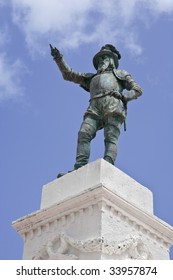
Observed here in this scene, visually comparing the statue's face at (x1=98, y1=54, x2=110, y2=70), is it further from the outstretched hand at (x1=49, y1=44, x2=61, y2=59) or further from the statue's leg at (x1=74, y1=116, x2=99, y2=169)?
the statue's leg at (x1=74, y1=116, x2=99, y2=169)

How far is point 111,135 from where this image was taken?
12875 mm

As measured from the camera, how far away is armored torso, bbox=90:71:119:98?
1331 cm

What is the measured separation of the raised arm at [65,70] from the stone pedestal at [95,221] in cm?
238

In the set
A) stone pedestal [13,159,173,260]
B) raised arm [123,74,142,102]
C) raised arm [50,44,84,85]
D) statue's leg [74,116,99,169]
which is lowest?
stone pedestal [13,159,173,260]

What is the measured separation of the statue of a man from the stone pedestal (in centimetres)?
59

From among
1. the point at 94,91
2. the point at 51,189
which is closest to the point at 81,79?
the point at 94,91

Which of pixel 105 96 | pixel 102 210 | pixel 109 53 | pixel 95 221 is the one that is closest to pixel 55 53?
pixel 109 53

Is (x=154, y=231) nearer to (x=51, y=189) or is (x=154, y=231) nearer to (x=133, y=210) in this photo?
(x=133, y=210)

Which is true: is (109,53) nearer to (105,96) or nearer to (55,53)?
(55,53)

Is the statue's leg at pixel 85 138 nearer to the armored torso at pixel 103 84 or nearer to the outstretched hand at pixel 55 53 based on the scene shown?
the armored torso at pixel 103 84

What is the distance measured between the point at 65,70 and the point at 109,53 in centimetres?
93

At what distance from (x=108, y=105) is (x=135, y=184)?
5.31 ft

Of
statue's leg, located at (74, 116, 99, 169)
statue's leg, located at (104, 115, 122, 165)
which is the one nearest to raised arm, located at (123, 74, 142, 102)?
statue's leg, located at (104, 115, 122, 165)
